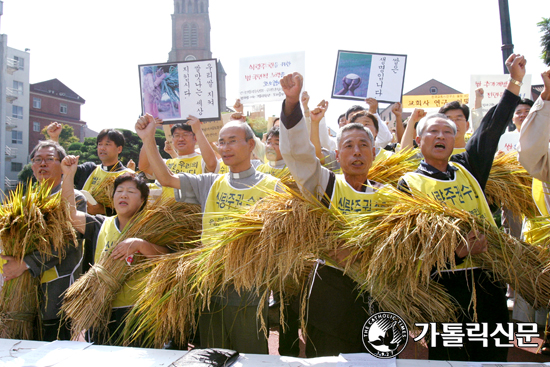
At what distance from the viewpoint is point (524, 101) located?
393cm

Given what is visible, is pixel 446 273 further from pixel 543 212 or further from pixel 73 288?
pixel 73 288

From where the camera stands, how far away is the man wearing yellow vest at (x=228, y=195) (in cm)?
244

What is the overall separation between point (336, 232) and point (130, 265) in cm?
149

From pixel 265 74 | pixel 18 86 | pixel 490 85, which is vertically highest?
pixel 18 86

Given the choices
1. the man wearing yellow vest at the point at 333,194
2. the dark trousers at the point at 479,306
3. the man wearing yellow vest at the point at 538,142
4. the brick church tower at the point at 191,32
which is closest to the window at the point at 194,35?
the brick church tower at the point at 191,32

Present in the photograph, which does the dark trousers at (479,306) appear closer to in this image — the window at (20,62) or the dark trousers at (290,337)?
the dark trousers at (290,337)

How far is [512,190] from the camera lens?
3.02m

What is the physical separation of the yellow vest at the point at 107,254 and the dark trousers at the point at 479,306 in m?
1.83

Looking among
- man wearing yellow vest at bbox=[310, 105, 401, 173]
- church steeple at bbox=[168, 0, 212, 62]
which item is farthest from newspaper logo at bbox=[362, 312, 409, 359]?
church steeple at bbox=[168, 0, 212, 62]

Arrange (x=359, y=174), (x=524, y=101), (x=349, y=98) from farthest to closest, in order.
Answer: (x=349, y=98), (x=524, y=101), (x=359, y=174)

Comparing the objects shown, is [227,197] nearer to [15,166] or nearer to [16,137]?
[15,166]

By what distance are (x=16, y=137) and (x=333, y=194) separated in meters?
51.3

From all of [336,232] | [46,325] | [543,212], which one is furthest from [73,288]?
[543,212]

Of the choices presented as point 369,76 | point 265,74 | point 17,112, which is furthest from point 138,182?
point 17,112
